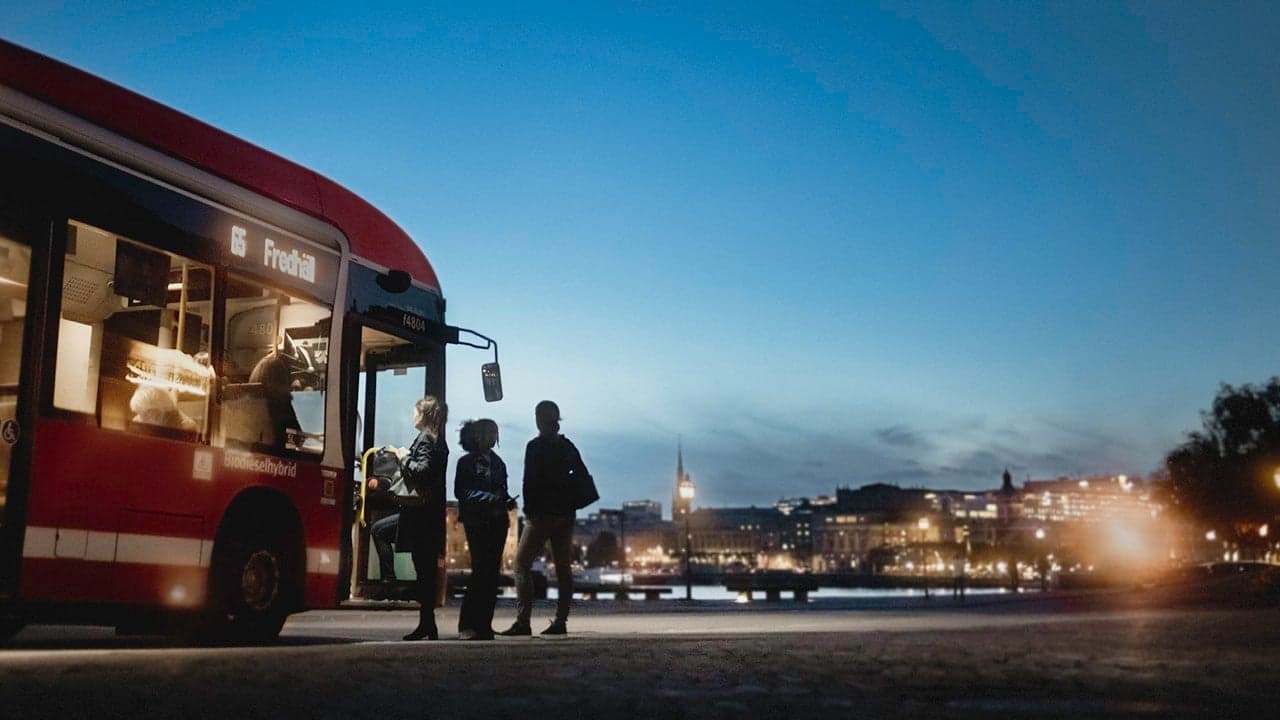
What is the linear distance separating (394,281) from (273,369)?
5.81ft

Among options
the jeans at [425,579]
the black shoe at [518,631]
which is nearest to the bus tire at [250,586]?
the jeans at [425,579]

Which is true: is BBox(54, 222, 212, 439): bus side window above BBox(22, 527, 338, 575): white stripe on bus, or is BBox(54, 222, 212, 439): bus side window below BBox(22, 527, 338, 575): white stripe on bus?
above

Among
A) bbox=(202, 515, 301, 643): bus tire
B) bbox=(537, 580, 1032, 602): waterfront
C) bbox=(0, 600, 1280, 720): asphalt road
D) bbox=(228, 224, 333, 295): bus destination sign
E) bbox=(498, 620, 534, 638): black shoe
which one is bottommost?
bbox=(537, 580, 1032, 602): waterfront

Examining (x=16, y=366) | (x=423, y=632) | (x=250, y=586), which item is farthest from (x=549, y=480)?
(x=16, y=366)

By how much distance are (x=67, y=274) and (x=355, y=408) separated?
9.46ft

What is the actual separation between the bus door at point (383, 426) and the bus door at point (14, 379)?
3.00 metres

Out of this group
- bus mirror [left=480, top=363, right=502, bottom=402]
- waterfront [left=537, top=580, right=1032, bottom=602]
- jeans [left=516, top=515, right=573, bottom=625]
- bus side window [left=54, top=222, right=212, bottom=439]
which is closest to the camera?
bus side window [left=54, top=222, right=212, bottom=439]

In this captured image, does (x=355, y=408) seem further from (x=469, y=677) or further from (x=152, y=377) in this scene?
(x=469, y=677)

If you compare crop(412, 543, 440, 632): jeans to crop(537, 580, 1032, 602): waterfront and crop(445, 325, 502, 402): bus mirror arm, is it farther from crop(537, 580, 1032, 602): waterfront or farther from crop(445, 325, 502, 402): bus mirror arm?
crop(537, 580, 1032, 602): waterfront

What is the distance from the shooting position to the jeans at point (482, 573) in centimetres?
1059

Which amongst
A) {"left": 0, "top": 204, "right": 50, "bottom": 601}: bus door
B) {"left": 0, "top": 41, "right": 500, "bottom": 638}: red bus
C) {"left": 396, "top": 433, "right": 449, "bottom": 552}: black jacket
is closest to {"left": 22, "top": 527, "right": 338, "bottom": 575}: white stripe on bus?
{"left": 0, "top": 41, "right": 500, "bottom": 638}: red bus

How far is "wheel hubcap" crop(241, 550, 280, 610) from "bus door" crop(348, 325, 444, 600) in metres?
0.94

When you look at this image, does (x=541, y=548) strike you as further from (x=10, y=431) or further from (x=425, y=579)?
(x=10, y=431)

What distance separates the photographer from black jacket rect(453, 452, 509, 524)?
1070 cm
